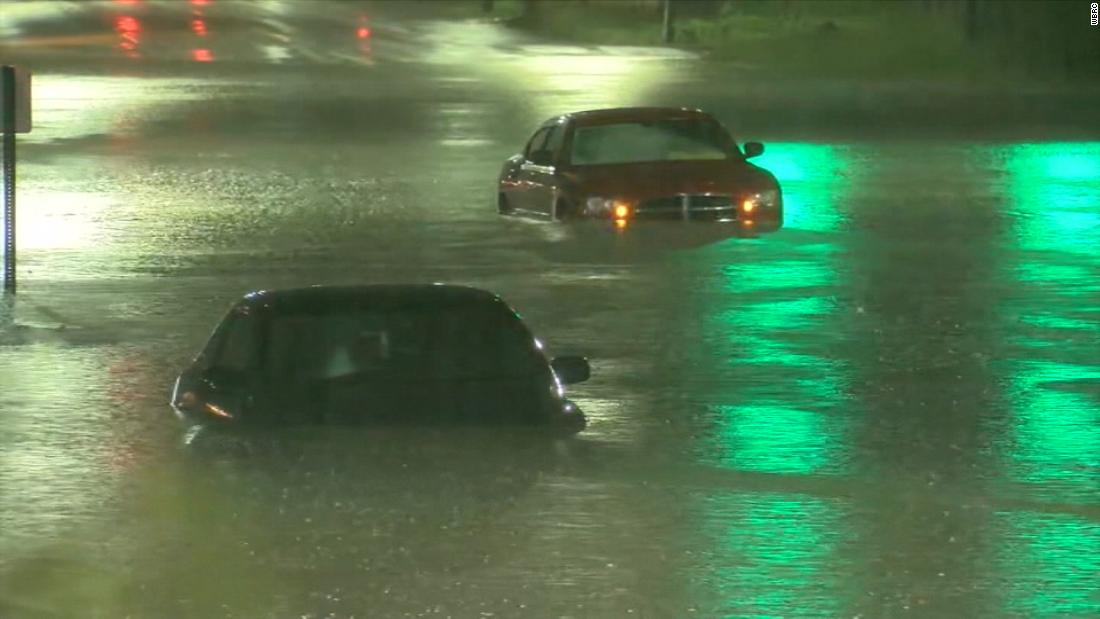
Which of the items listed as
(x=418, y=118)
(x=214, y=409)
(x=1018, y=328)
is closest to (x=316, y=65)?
(x=418, y=118)

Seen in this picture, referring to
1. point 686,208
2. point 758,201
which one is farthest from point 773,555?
point 758,201

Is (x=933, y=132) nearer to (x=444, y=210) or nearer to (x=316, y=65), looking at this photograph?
(x=444, y=210)

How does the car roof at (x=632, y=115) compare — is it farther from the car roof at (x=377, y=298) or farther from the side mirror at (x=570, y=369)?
the car roof at (x=377, y=298)

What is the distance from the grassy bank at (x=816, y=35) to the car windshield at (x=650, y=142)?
2777 cm

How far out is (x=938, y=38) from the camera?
5859cm

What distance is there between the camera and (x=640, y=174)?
2350 centimetres

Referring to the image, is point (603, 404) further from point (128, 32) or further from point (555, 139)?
point (128, 32)

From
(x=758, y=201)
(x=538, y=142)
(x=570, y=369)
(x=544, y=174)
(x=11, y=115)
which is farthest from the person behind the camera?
(x=538, y=142)

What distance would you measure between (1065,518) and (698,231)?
41.4 feet

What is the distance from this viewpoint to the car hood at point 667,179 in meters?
23.2

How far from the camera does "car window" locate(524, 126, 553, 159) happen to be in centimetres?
2514

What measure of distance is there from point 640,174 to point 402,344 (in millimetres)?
12309

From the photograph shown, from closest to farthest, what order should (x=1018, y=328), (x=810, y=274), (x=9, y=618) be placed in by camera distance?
(x=9, y=618), (x=1018, y=328), (x=810, y=274)

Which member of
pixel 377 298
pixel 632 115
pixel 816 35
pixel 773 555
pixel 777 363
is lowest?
pixel 816 35
